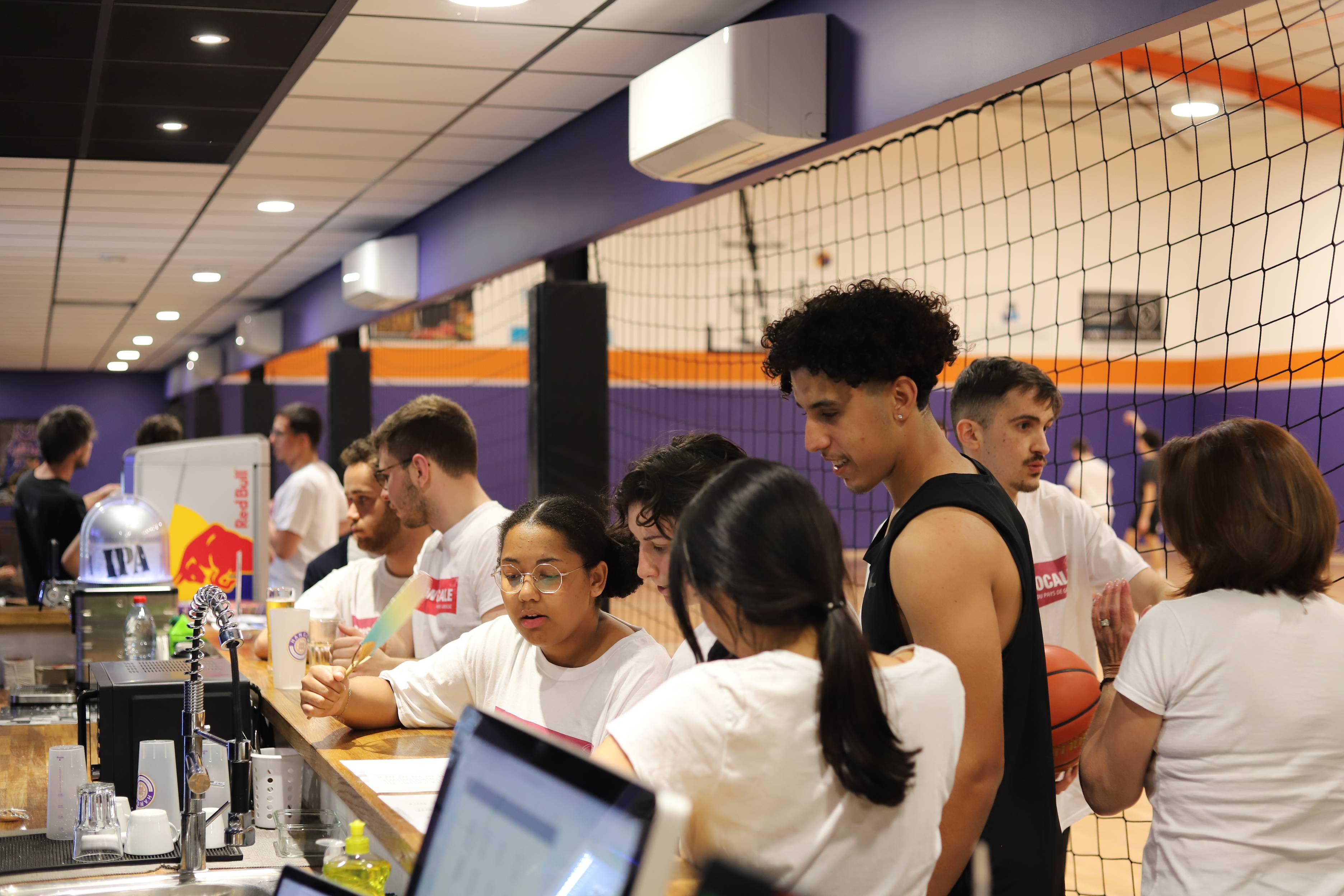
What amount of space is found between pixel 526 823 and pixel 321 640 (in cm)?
191

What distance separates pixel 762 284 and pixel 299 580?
7.77 meters

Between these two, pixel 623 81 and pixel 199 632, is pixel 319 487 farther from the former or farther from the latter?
pixel 199 632

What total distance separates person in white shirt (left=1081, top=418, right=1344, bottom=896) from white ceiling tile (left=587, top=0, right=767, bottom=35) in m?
1.97

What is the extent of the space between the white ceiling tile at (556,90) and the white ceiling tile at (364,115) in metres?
0.22

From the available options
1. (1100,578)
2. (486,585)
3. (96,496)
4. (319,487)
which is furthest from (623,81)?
(96,496)

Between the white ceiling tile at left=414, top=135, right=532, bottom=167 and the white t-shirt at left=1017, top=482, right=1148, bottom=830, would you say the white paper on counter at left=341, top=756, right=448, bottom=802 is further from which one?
the white ceiling tile at left=414, top=135, right=532, bottom=167

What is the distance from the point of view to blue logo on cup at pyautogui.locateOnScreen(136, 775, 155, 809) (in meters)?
2.24

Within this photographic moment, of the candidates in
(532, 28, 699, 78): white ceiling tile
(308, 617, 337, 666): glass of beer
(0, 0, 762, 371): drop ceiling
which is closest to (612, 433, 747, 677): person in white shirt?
(308, 617, 337, 666): glass of beer

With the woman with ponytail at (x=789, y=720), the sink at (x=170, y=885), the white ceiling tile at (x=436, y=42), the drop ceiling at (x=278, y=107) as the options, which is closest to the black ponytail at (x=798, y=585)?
the woman with ponytail at (x=789, y=720)

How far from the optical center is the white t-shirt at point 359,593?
3.57 metres

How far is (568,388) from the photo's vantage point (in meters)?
4.74

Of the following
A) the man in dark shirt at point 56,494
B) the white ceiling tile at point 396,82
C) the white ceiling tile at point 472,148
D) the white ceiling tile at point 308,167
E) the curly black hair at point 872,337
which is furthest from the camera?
the man in dark shirt at point 56,494

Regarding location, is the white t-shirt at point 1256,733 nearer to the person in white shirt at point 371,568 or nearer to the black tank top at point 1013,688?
the black tank top at point 1013,688

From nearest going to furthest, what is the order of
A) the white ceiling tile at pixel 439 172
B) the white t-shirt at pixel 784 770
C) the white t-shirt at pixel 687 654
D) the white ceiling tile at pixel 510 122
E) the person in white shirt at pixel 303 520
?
the white t-shirt at pixel 784 770
the white t-shirt at pixel 687 654
the white ceiling tile at pixel 510 122
the white ceiling tile at pixel 439 172
the person in white shirt at pixel 303 520
